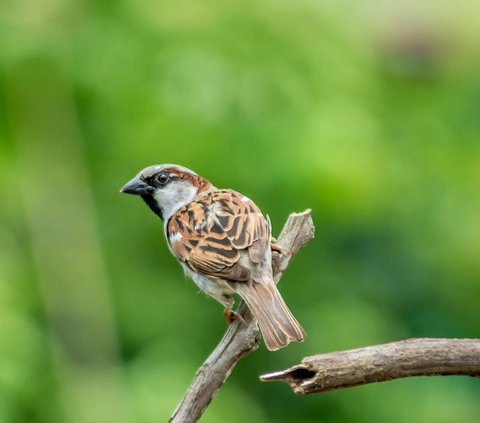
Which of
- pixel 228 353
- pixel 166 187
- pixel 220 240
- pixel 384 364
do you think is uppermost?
pixel 166 187

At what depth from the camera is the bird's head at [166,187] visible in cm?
394

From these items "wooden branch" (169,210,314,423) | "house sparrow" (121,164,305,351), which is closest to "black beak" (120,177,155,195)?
"house sparrow" (121,164,305,351)

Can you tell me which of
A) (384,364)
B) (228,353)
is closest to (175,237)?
(228,353)

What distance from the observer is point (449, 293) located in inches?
207

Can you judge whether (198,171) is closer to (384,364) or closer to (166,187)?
(166,187)

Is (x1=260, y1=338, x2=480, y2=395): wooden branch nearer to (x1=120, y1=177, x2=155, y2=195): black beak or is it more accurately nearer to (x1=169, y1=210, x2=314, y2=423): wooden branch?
(x1=169, y1=210, x2=314, y2=423): wooden branch

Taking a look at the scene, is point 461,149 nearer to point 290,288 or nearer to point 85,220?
point 290,288

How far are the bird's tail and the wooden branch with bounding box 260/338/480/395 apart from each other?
21.9 inches

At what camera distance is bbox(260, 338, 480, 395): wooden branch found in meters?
2.48

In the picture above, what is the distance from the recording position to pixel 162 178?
3.99 m

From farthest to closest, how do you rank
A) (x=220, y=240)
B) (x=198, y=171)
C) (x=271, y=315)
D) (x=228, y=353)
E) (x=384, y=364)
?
(x=198, y=171) → (x=220, y=240) → (x=271, y=315) → (x=228, y=353) → (x=384, y=364)

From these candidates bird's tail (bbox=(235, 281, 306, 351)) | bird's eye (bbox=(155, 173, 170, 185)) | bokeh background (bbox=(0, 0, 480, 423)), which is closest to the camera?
bird's tail (bbox=(235, 281, 306, 351))

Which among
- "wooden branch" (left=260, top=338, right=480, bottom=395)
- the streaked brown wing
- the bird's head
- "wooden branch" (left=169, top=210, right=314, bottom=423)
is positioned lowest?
"wooden branch" (left=260, top=338, right=480, bottom=395)

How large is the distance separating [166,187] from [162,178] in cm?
5
